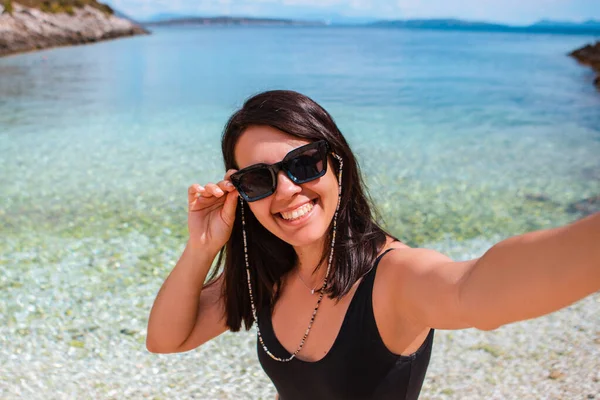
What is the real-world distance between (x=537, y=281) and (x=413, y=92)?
1897 centimetres

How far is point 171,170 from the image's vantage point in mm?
9336

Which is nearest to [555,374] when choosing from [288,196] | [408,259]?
[408,259]

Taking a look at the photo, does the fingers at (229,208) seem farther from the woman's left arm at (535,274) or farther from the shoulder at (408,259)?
the woman's left arm at (535,274)

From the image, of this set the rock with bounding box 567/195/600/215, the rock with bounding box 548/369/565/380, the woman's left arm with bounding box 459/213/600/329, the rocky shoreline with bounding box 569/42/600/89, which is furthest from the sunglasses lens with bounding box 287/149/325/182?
the rocky shoreline with bounding box 569/42/600/89

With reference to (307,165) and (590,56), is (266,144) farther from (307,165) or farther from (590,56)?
(590,56)

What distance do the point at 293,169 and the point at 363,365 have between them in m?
0.70

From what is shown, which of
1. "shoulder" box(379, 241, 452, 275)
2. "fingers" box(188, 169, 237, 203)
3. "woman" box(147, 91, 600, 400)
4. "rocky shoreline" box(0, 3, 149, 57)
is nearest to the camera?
"shoulder" box(379, 241, 452, 275)

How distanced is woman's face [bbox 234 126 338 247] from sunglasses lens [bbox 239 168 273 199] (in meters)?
0.03

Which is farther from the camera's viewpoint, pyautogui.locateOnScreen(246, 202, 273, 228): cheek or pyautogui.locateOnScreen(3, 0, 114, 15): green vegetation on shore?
pyautogui.locateOnScreen(3, 0, 114, 15): green vegetation on shore

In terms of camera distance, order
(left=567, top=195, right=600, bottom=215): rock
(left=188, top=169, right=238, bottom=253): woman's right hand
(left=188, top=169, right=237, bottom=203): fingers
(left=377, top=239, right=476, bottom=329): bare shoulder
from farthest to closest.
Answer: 1. (left=567, top=195, right=600, bottom=215): rock
2. (left=188, top=169, right=238, bottom=253): woman's right hand
3. (left=188, top=169, right=237, bottom=203): fingers
4. (left=377, top=239, right=476, bottom=329): bare shoulder

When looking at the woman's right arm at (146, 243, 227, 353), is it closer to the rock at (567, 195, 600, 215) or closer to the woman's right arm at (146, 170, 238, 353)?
the woman's right arm at (146, 170, 238, 353)

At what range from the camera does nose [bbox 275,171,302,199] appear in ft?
6.29

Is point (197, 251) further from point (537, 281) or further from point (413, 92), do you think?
point (413, 92)

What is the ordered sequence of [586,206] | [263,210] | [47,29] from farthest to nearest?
[47,29] → [586,206] → [263,210]
